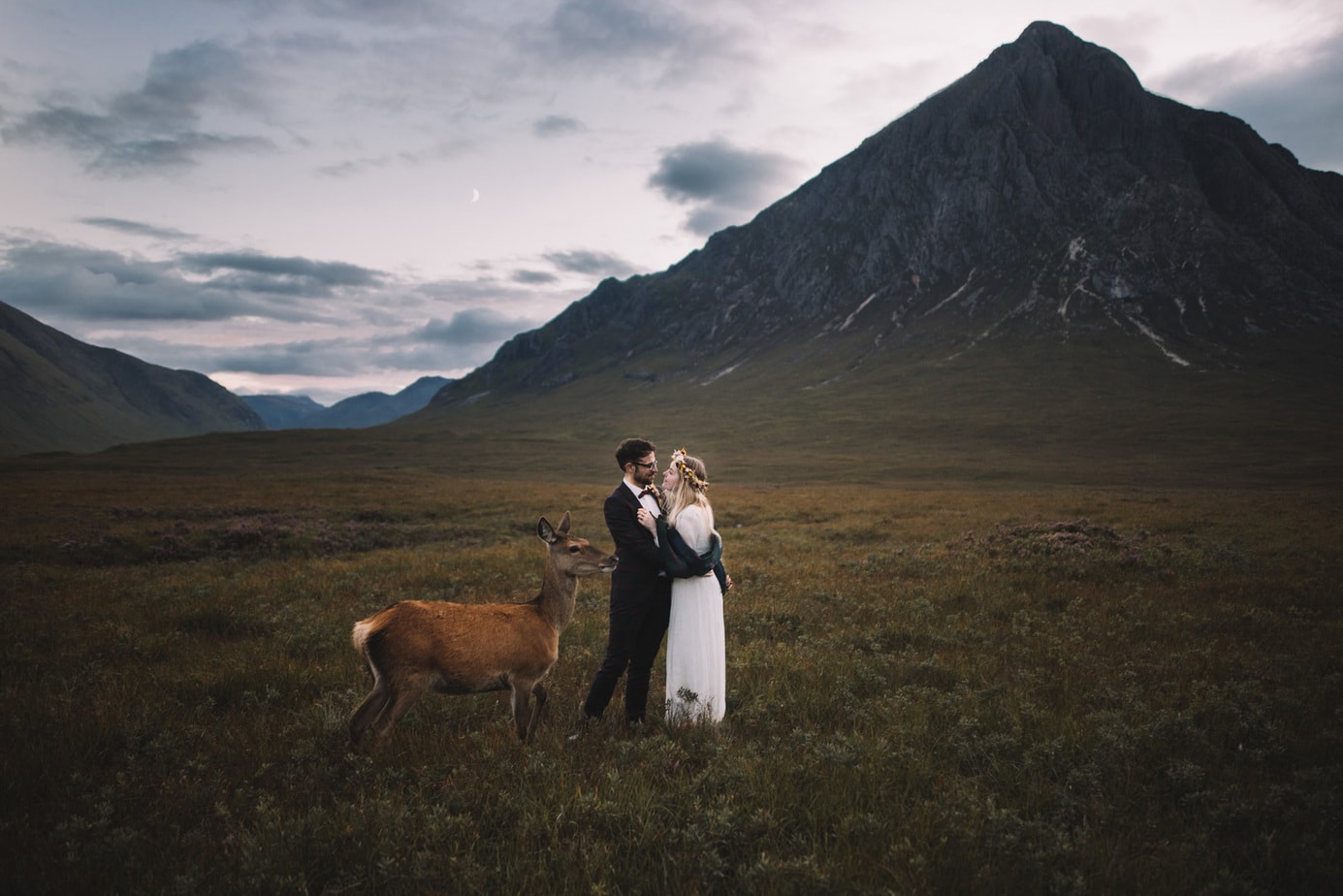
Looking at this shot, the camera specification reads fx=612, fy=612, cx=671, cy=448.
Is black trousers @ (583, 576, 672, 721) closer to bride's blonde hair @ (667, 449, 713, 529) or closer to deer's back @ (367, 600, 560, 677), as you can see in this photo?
deer's back @ (367, 600, 560, 677)

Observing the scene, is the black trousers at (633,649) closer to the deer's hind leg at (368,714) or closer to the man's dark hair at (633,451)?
the man's dark hair at (633,451)

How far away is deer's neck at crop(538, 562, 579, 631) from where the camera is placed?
7.12 metres

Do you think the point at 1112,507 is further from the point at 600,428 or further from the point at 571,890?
the point at 600,428

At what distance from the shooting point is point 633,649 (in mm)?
7074

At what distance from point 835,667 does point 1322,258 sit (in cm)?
27144

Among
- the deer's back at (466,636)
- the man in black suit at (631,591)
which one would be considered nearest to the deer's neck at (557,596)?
the deer's back at (466,636)

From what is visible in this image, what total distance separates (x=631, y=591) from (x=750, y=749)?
6.69 ft

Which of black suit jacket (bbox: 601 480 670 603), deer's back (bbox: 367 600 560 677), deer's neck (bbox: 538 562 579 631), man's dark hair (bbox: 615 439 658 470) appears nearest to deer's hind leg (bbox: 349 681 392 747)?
deer's back (bbox: 367 600 560 677)

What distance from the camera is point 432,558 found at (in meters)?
17.9

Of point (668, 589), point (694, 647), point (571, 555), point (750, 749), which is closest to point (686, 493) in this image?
point (668, 589)

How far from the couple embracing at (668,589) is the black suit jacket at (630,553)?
0.04 ft

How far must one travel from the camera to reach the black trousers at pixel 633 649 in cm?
695

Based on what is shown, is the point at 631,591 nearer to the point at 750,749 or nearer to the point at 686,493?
the point at 686,493

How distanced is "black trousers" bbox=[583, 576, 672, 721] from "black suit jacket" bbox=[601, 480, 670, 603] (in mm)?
99
